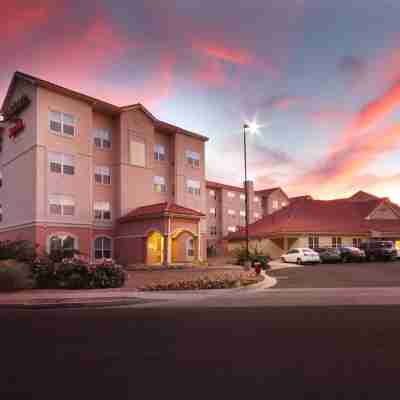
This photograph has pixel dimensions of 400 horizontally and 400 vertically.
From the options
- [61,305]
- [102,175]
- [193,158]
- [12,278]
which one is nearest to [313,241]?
[193,158]

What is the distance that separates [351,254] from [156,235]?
19312 millimetres

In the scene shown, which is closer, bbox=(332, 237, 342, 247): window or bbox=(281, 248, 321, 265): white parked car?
bbox=(281, 248, 321, 265): white parked car

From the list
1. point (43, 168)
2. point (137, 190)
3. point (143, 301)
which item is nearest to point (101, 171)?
point (137, 190)

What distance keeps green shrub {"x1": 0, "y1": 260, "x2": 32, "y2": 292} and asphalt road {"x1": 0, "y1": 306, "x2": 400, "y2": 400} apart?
6560 mm

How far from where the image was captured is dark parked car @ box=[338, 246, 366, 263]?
38.2 m

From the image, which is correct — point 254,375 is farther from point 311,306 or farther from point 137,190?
point 137,190

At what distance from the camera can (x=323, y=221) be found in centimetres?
4766

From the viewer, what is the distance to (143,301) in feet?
48.3

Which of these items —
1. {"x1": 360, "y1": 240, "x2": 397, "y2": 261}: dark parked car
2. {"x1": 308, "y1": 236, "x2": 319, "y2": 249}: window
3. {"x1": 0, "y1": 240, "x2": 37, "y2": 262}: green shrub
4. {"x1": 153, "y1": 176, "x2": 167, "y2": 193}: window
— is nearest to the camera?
{"x1": 0, "y1": 240, "x2": 37, "y2": 262}: green shrub

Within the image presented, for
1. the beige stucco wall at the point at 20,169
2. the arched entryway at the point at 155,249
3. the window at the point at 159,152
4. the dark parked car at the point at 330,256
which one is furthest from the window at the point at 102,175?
the dark parked car at the point at 330,256

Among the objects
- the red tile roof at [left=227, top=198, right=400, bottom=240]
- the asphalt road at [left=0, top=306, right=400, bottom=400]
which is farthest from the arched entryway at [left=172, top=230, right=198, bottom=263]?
the asphalt road at [left=0, top=306, right=400, bottom=400]

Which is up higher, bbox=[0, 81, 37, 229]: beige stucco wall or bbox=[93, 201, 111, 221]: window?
bbox=[0, 81, 37, 229]: beige stucco wall

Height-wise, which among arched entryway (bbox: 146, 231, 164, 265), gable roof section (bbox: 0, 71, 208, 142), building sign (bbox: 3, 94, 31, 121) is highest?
gable roof section (bbox: 0, 71, 208, 142)

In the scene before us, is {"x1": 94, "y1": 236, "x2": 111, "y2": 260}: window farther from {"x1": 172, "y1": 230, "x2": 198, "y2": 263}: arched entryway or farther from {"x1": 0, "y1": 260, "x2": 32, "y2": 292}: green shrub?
{"x1": 0, "y1": 260, "x2": 32, "y2": 292}: green shrub
